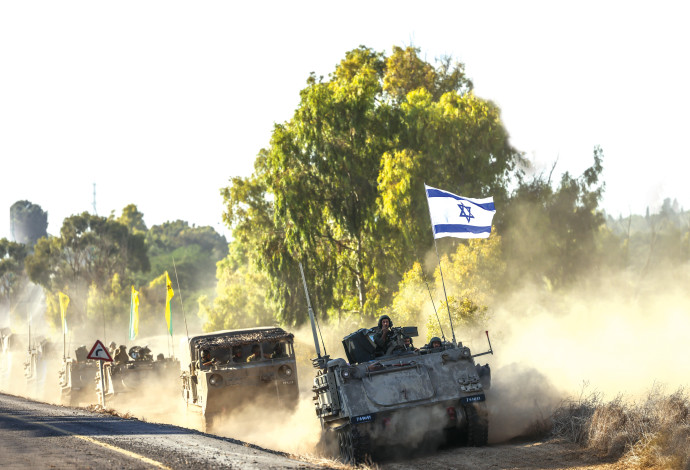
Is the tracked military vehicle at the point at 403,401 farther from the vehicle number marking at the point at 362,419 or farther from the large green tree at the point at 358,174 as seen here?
the large green tree at the point at 358,174

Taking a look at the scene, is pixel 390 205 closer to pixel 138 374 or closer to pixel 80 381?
pixel 138 374

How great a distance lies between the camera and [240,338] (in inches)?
790

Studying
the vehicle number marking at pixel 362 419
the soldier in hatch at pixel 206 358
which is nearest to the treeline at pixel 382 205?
the soldier in hatch at pixel 206 358

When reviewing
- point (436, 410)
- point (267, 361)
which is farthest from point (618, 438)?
point (267, 361)

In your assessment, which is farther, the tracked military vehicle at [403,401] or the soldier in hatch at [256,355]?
the soldier in hatch at [256,355]

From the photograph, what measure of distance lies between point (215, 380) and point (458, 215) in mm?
6722

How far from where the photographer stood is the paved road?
11.0 m

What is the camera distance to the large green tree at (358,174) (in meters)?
34.4

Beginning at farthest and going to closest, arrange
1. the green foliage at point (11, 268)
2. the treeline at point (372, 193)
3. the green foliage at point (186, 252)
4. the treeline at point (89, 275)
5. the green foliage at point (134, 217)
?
1. the green foliage at point (134, 217)
2. the green foliage at point (186, 252)
3. the green foliage at point (11, 268)
4. the treeline at point (89, 275)
5. the treeline at point (372, 193)

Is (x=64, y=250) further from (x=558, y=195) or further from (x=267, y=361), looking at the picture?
(x=267, y=361)

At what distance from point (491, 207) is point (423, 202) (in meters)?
12.8

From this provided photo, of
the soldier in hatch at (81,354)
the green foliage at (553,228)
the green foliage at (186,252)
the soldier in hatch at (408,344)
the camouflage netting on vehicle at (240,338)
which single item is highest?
the green foliage at (186,252)

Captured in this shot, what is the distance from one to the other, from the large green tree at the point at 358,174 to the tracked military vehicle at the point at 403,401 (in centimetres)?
1854

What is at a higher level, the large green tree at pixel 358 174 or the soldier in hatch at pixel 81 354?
the large green tree at pixel 358 174
